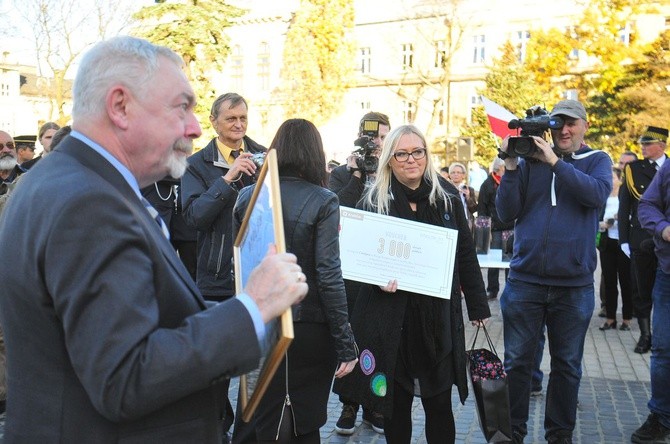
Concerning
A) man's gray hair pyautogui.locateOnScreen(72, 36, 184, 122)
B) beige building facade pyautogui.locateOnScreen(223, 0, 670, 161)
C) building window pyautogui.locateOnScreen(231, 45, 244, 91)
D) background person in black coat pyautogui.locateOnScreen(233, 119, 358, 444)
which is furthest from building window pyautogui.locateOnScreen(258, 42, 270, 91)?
man's gray hair pyautogui.locateOnScreen(72, 36, 184, 122)

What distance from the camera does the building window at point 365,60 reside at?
2200 inches

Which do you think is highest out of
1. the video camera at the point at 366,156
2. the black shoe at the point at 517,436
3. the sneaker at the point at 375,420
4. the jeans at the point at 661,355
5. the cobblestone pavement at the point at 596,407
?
the video camera at the point at 366,156

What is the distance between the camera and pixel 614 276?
9.69 metres

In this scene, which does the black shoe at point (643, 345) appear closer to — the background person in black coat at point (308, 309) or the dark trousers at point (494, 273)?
the dark trousers at point (494, 273)

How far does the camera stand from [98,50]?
1.86m

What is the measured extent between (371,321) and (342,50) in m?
43.0

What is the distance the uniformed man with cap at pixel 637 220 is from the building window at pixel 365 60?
48.6 m

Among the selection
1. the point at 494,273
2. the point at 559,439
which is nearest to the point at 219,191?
the point at 559,439

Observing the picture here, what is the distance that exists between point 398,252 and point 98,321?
2937 millimetres

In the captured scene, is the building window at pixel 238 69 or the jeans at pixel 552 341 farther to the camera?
the building window at pixel 238 69

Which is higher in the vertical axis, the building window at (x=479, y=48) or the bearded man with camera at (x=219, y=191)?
the building window at (x=479, y=48)

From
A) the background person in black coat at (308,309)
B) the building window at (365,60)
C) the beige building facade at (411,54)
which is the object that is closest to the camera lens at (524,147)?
the background person in black coat at (308,309)

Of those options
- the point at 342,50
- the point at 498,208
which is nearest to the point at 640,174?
the point at 498,208

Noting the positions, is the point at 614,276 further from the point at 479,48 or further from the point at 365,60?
the point at 365,60
